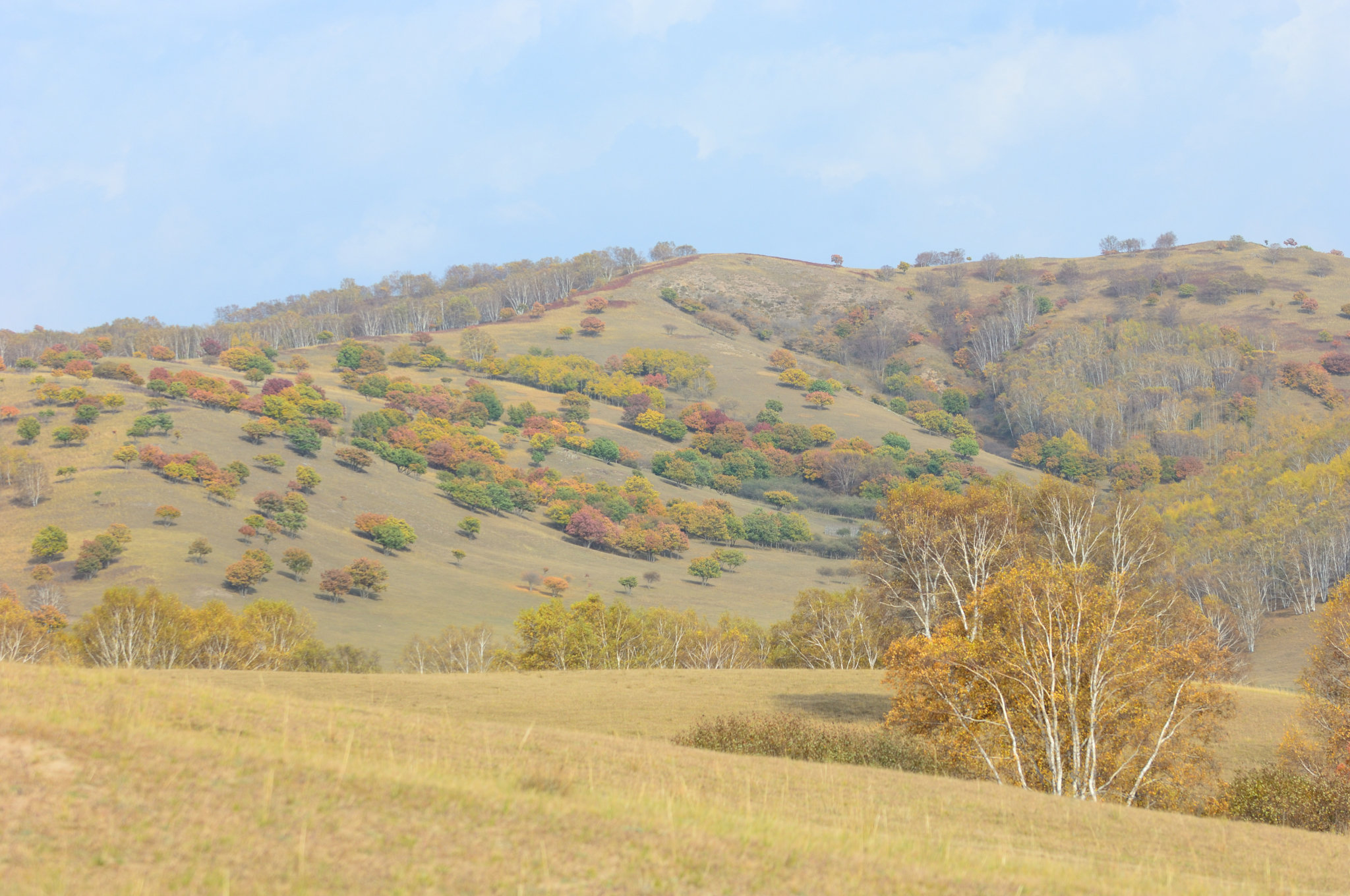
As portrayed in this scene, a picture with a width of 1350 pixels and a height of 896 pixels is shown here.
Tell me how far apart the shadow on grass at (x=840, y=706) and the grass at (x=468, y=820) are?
17242mm

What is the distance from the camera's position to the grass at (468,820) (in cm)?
792

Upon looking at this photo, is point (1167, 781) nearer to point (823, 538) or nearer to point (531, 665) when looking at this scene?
point (531, 665)

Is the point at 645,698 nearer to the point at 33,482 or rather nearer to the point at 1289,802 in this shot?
the point at 1289,802

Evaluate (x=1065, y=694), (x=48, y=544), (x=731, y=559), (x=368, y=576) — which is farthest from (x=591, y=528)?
(x=1065, y=694)

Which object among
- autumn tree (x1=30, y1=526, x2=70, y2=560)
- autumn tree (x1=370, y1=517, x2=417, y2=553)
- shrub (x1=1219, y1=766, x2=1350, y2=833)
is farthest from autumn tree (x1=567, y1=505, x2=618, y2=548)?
shrub (x1=1219, y1=766, x2=1350, y2=833)

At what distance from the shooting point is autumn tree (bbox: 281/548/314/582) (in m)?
88.9

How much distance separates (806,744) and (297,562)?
76.9 meters

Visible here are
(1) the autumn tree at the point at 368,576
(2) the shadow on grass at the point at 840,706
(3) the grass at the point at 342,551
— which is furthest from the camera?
(1) the autumn tree at the point at 368,576

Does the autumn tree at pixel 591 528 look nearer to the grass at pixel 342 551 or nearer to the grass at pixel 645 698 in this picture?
the grass at pixel 342 551

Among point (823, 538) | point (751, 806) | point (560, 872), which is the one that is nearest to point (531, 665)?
point (751, 806)

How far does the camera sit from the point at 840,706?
37.2 metres

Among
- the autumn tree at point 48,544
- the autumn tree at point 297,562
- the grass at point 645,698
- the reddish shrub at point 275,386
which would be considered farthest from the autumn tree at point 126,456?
the grass at point 645,698

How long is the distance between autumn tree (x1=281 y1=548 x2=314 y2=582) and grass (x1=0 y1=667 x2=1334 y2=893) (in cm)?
7705

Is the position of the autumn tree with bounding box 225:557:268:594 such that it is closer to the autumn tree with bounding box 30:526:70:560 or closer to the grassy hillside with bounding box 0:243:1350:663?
the grassy hillside with bounding box 0:243:1350:663
